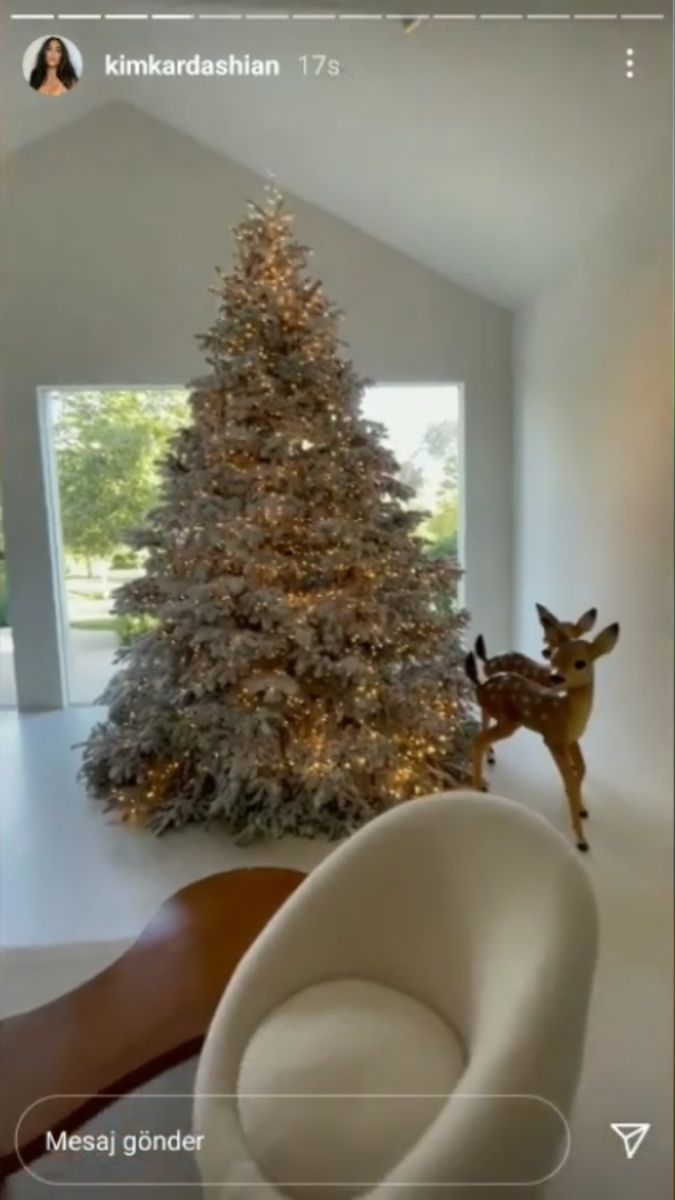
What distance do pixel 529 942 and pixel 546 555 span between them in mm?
1369

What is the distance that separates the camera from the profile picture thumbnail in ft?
4.04

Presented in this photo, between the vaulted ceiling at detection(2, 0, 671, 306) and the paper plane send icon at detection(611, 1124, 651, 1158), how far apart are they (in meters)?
1.57

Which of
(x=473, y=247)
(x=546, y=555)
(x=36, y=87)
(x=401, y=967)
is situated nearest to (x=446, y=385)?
(x=473, y=247)

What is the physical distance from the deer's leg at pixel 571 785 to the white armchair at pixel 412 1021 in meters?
0.76

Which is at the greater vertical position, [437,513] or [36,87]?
[36,87]

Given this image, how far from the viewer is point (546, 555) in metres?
2.12

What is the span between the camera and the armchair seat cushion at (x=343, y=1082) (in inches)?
36.1

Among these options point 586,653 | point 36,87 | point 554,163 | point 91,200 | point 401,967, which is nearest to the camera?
point 401,967

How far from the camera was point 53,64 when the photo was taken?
1271 millimetres

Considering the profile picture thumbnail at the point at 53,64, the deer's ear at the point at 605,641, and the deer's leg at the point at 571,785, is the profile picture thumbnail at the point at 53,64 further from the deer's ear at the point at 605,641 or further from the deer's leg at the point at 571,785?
the deer's leg at the point at 571,785

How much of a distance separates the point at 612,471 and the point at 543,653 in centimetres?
61

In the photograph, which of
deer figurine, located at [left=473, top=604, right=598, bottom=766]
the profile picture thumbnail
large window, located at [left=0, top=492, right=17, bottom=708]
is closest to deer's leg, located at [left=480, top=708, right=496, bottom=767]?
deer figurine, located at [left=473, top=604, right=598, bottom=766]

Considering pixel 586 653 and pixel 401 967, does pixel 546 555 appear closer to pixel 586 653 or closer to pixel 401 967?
pixel 586 653

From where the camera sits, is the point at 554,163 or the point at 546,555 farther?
the point at 546,555
